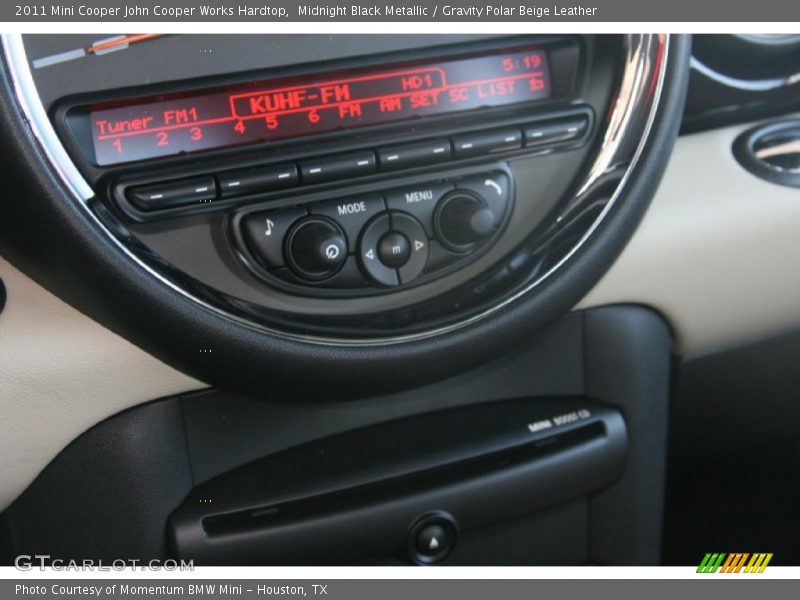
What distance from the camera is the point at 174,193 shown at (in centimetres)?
64

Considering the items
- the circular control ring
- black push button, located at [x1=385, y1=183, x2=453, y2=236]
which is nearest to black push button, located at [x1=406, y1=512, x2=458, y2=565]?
the circular control ring

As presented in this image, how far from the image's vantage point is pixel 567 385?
0.84 meters

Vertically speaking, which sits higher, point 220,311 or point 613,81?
point 613,81

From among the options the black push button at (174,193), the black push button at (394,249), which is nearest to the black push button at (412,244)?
the black push button at (394,249)

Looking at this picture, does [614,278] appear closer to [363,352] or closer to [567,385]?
[567,385]

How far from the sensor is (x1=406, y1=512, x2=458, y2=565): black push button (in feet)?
2.54

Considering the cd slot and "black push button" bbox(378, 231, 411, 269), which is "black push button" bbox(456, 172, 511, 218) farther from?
the cd slot

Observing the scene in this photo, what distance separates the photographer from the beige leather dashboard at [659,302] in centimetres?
66

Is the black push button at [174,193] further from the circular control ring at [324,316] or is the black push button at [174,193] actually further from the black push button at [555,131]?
the black push button at [555,131]

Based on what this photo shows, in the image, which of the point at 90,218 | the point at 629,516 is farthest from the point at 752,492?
the point at 90,218

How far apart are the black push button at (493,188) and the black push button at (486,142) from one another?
0.7 inches

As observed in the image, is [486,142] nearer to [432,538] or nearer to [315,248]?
[315,248]

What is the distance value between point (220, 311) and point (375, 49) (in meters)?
0.21

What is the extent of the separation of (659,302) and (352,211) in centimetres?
30
